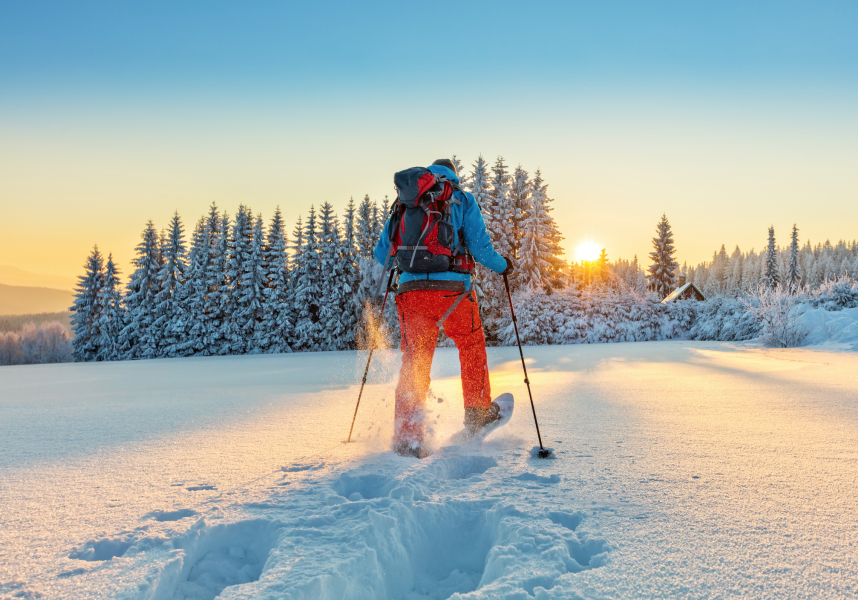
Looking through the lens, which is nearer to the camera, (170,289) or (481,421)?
(481,421)

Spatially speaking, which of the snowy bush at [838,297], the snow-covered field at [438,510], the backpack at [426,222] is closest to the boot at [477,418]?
the snow-covered field at [438,510]

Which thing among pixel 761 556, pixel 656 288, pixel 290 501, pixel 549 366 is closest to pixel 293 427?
pixel 290 501

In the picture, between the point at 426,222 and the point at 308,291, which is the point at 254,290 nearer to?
the point at 308,291

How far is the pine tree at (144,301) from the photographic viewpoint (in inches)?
1045

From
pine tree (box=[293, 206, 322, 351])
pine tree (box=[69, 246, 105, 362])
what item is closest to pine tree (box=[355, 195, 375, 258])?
pine tree (box=[293, 206, 322, 351])

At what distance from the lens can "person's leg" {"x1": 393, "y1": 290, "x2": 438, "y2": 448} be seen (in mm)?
2811

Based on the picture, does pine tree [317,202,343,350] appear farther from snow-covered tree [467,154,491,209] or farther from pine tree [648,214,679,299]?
pine tree [648,214,679,299]

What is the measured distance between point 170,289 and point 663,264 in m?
40.2

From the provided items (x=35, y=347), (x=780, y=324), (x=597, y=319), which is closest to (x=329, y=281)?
(x=597, y=319)

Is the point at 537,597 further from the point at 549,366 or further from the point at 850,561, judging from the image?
the point at 549,366

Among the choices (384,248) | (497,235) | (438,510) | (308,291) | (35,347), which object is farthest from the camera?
(35,347)

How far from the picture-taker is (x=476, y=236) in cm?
321

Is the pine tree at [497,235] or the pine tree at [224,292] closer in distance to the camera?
the pine tree at [497,235]

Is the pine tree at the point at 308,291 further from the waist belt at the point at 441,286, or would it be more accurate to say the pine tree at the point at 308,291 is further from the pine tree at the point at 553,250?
the waist belt at the point at 441,286
